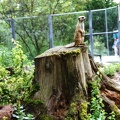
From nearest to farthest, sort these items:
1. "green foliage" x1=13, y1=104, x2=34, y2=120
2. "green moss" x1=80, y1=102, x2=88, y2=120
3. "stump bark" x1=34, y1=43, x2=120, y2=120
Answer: "green foliage" x1=13, y1=104, x2=34, y2=120
"green moss" x1=80, y1=102, x2=88, y2=120
"stump bark" x1=34, y1=43, x2=120, y2=120

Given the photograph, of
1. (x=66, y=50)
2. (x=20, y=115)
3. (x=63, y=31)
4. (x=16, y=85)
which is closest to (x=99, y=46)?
(x=63, y=31)

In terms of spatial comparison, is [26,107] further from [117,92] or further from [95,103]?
[117,92]

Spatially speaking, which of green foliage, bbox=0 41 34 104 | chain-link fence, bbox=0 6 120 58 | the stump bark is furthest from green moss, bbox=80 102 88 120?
chain-link fence, bbox=0 6 120 58

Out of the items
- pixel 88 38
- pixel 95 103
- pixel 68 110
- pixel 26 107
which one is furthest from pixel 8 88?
pixel 88 38

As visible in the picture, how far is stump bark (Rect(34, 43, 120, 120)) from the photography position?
438 cm

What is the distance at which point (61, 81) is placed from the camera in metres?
4.46

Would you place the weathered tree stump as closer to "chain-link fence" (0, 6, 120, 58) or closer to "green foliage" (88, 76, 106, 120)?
"green foliage" (88, 76, 106, 120)

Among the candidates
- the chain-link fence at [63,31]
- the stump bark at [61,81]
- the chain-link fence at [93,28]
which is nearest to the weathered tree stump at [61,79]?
the stump bark at [61,81]

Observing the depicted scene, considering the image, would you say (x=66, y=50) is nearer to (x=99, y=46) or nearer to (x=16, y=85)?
(x=16, y=85)

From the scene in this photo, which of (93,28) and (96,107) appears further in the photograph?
(93,28)

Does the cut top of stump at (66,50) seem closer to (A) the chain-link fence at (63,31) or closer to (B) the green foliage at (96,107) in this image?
(B) the green foliage at (96,107)

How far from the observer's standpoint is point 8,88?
479 cm

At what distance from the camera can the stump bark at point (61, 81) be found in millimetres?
4379

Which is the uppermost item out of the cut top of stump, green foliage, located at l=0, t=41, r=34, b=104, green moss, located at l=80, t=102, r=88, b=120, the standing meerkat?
the standing meerkat
